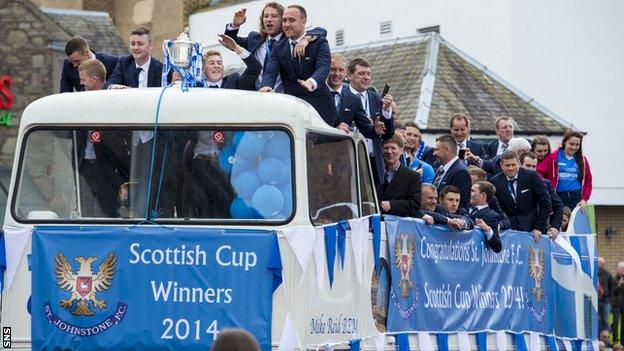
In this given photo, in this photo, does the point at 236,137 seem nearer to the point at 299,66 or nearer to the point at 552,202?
the point at 299,66

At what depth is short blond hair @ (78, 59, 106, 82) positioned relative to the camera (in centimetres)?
1350

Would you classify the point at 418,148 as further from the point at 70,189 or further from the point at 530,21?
the point at 530,21

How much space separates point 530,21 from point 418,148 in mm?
25373

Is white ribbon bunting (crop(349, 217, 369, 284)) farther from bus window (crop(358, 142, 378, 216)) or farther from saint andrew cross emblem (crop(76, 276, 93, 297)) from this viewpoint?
saint andrew cross emblem (crop(76, 276, 93, 297))

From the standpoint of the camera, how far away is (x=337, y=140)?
500 inches

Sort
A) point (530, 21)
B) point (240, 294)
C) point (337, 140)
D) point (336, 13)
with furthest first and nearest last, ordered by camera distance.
A: point (336, 13), point (530, 21), point (337, 140), point (240, 294)

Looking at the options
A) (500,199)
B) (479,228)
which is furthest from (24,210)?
(500,199)

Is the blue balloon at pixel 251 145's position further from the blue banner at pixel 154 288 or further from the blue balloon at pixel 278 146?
the blue banner at pixel 154 288

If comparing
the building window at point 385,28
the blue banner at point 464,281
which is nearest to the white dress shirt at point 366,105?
the blue banner at point 464,281

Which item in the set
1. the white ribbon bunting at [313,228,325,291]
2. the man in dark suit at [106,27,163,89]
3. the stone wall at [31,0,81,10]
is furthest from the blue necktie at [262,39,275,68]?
the stone wall at [31,0,81,10]

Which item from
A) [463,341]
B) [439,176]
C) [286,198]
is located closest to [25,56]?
[439,176]

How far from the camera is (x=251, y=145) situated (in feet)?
39.3

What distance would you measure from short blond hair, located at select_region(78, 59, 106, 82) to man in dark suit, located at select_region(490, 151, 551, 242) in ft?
17.1

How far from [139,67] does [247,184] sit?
254 centimetres
